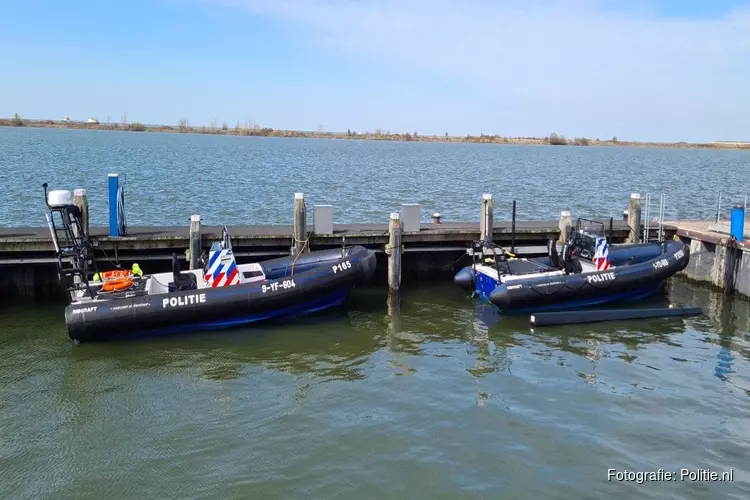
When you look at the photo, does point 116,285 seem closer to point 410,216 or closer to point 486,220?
point 410,216

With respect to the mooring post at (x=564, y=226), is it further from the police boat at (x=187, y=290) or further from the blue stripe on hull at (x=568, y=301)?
the police boat at (x=187, y=290)

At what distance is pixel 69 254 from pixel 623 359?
10684mm

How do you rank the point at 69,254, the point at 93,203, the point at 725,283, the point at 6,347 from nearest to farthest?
the point at 6,347 < the point at 69,254 < the point at 725,283 < the point at 93,203

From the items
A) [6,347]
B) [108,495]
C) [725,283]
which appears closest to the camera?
[108,495]

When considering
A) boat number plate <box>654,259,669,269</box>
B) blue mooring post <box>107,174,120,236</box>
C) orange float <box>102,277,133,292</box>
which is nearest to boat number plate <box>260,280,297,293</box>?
orange float <box>102,277,133,292</box>

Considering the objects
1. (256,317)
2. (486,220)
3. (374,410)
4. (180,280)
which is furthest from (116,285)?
(486,220)

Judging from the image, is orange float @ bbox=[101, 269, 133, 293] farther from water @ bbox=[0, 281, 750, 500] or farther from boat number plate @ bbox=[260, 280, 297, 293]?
boat number plate @ bbox=[260, 280, 297, 293]

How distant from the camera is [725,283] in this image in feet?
53.2

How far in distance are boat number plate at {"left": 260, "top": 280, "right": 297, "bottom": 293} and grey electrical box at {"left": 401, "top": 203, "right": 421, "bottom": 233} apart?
12.3 ft

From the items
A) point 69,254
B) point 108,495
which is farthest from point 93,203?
point 108,495

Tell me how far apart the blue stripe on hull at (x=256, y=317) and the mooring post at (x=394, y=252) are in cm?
148

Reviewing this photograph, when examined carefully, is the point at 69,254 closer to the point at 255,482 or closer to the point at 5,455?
the point at 5,455

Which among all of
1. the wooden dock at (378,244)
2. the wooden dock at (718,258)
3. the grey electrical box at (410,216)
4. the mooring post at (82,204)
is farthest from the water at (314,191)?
the wooden dock at (718,258)

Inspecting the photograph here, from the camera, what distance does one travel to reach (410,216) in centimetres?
1598
